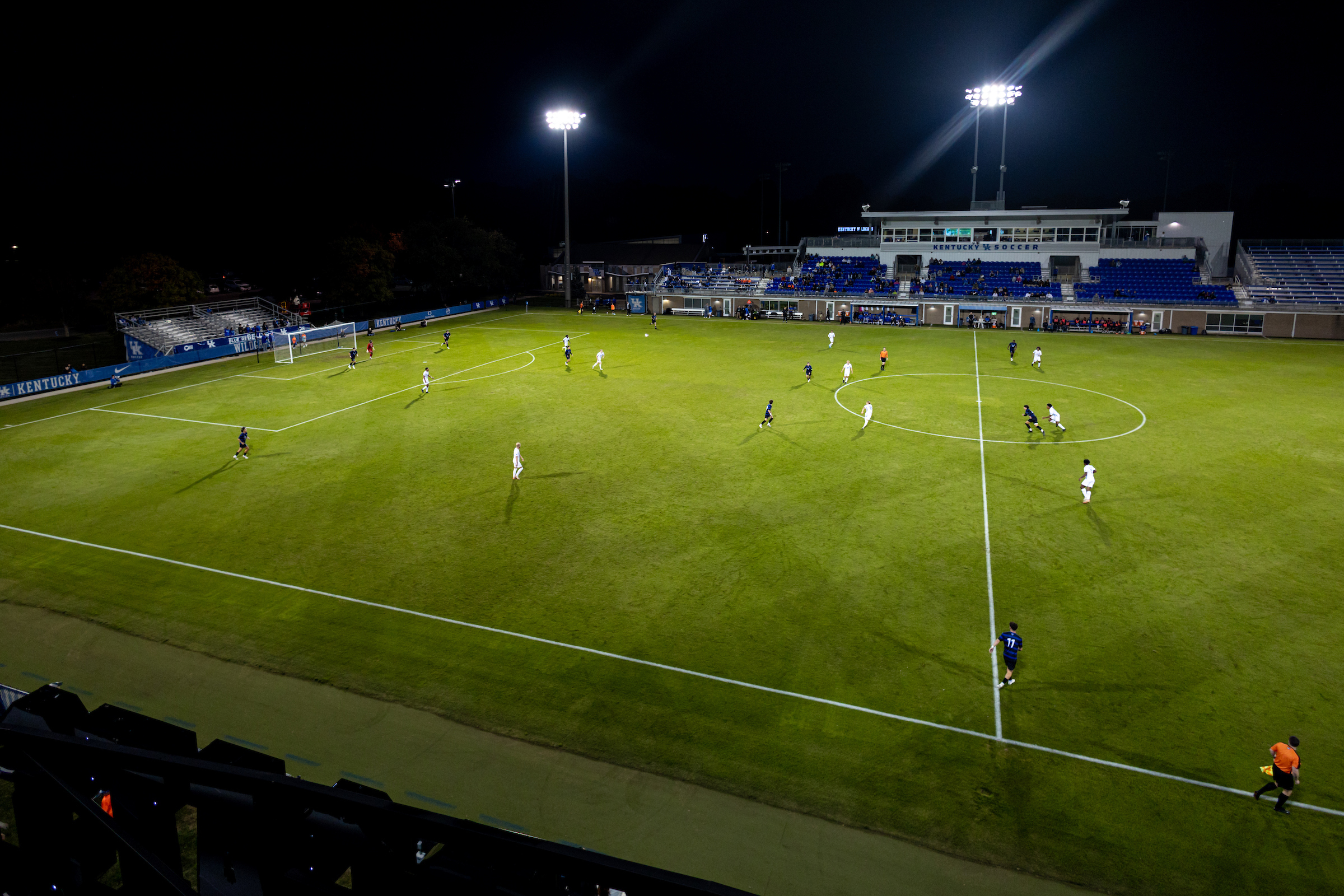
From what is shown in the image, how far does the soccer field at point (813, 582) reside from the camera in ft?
39.1

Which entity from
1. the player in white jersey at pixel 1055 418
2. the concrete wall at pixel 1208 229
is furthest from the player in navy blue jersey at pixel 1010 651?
the concrete wall at pixel 1208 229

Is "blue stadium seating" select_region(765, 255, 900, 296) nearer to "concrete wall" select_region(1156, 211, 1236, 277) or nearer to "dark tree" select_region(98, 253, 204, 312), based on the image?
"concrete wall" select_region(1156, 211, 1236, 277)

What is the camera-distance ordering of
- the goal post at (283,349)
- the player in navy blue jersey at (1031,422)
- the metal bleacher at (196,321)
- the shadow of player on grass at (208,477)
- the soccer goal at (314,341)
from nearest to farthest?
the shadow of player on grass at (208,477) → the player in navy blue jersey at (1031,422) → the metal bleacher at (196,321) → the goal post at (283,349) → the soccer goal at (314,341)

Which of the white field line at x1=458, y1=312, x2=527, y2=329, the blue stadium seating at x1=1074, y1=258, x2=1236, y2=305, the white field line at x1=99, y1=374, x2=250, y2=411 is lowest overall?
the white field line at x1=99, y1=374, x2=250, y2=411

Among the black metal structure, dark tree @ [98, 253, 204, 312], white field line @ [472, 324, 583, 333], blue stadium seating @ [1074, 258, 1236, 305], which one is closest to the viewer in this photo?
the black metal structure

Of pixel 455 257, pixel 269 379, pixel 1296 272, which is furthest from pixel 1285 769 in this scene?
pixel 455 257

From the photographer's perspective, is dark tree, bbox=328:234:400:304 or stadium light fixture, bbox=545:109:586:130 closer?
dark tree, bbox=328:234:400:304

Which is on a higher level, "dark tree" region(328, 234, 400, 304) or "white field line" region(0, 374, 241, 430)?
"dark tree" region(328, 234, 400, 304)

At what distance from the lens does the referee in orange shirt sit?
10.9 m

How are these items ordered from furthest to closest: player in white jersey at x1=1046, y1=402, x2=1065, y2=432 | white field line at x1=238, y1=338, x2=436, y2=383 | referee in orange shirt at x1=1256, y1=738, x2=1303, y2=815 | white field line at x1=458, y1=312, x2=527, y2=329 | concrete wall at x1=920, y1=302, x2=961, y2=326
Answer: white field line at x1=458, y1=312, x2=527, y2=329
concrete wall at x1=920, y1=302, x2=961, y2=326
white field line at x1=238, y1=338, x2=436, y2=383
player in white jersey at x1=1046, y1=402, x2=1065, y2=432
referee in orange shirt at x1=1256, y1=738, x2=1303, y2=815

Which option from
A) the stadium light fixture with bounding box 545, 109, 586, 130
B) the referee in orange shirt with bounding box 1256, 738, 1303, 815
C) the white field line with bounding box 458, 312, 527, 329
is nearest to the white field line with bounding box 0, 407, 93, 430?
the white field line with bounding box 458, 312, 527, 329

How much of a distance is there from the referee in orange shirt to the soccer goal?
48.7 m

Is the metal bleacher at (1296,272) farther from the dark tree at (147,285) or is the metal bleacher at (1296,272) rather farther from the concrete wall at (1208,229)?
the dark tree at (147,285)

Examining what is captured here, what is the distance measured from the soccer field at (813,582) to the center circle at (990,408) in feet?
1.03
